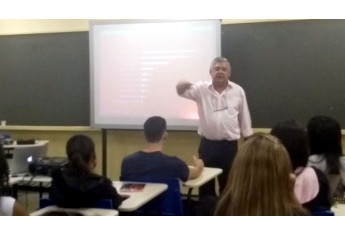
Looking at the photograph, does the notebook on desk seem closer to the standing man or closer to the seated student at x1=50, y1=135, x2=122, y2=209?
the seated student at x1=50, y1=135, x2=122, y2=209

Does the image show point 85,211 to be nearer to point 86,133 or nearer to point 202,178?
point 202,178

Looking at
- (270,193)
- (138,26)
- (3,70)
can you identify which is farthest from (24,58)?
(270,193)

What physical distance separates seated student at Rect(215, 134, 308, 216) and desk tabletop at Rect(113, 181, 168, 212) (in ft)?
2.50

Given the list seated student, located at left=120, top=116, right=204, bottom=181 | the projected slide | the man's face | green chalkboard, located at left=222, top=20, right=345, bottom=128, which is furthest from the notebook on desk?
green chalkboard, located at left=222, top=20, right=345, bottom=128

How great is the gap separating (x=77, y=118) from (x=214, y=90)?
178cm

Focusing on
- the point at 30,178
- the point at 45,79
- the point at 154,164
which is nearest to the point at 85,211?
the point at 154,164

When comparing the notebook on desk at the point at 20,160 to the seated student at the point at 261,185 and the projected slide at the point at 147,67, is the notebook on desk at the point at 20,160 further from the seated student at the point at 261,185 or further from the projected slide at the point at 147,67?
the seated student at the point at 261,185

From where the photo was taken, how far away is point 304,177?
80.4 inches

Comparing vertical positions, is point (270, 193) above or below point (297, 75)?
below

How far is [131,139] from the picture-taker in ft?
15.6

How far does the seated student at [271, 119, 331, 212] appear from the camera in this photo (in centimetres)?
203
